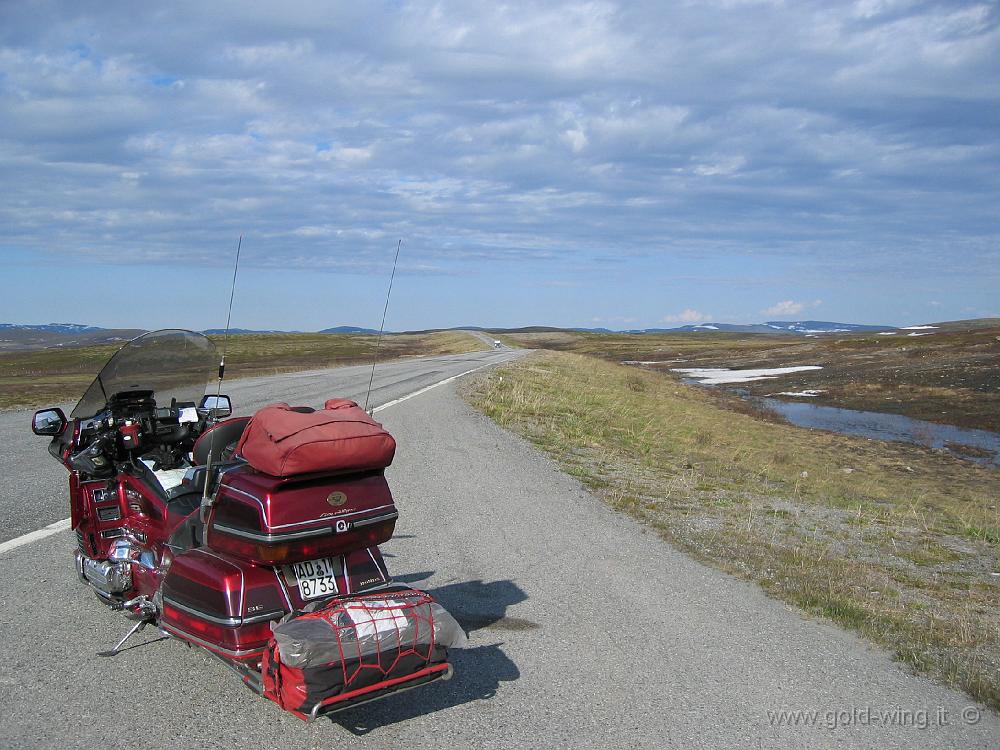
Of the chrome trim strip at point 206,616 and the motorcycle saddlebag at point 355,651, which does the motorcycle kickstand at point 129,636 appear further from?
the motorcycle saddlebag at point 355,651

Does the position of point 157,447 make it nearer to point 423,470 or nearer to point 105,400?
point 105,400

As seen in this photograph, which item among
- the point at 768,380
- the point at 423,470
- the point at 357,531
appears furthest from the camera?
the point at 768,380

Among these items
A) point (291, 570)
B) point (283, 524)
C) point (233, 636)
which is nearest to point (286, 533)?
point (283, 524)

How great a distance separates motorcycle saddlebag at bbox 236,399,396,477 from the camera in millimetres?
3639

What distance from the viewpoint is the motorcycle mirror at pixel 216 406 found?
5.48 meters

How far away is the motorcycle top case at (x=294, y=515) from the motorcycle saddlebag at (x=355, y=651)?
294mm

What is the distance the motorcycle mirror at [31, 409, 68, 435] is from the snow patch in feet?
140

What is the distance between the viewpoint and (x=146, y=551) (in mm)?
4609

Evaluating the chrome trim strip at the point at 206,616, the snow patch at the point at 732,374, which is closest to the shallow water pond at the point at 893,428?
the snow patch at the point at 732,374

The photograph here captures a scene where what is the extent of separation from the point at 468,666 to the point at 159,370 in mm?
2885

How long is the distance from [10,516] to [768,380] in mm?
43146

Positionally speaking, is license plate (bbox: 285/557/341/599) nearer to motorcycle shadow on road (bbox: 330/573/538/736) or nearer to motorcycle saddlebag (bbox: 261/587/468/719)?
motorcycle saddlebag (bbox: 261/587/468/719)

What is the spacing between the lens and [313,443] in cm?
365

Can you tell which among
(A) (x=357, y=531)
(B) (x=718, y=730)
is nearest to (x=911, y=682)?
(B) (x=718, y=730)
